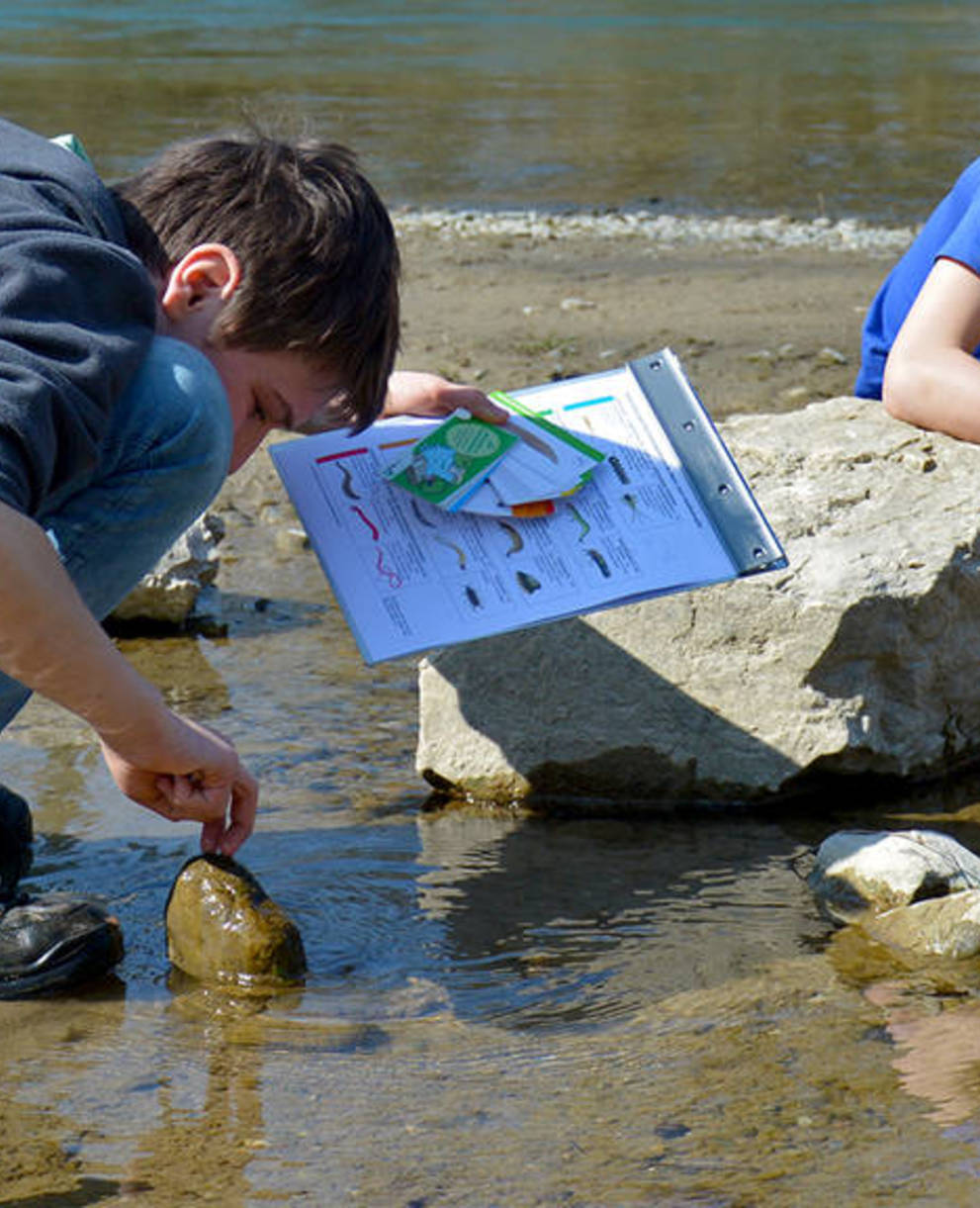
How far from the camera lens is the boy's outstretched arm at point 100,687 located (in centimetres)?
226

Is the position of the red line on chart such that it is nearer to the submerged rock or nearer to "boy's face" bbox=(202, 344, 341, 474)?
"boy's face" bbox=(202, 344, 341, 474)

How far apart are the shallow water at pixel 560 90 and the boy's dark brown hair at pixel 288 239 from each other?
290 inches

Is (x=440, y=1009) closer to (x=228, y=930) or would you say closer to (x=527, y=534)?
(x=228, y=930)

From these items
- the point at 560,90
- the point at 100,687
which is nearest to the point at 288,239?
the point at 100,687

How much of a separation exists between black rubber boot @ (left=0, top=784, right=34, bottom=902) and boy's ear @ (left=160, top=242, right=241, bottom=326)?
0.96 metres

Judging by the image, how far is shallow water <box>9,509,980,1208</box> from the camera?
232 centimetres

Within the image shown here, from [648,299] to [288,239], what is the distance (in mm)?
4975

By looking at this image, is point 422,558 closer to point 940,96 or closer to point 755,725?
point 755,725

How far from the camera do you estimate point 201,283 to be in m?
2.65

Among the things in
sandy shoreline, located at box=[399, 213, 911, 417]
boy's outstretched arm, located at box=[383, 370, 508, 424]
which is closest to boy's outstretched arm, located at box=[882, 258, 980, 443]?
boy's outstretched arm, located at box=[383, 370, 508, 424]

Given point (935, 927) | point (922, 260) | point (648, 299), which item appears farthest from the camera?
point (648, 299)

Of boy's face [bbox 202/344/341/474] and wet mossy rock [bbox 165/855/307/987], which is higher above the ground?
boy's face [bbox 202/344/341/474]

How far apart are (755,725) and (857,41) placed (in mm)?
16049

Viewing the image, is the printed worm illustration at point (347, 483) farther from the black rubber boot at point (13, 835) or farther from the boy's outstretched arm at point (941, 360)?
the boy's outstretched arm at point (941, 360)
